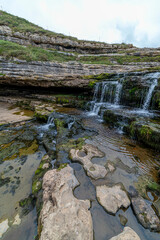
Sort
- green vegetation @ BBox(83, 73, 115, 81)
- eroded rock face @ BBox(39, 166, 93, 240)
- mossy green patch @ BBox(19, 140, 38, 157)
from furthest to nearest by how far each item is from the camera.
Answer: green vegetation @ BBox(83, 73, 115, 81) → mossy green patch @ BBox(19, 140, 38, 157) → eroded rock face @ BBox(39, 166, 93, 240)

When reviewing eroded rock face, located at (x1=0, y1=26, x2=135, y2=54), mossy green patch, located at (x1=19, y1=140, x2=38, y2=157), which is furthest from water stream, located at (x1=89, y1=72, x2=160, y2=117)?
eroded rock face, located at (x1=0, y1=26, x2=135, y2=54)

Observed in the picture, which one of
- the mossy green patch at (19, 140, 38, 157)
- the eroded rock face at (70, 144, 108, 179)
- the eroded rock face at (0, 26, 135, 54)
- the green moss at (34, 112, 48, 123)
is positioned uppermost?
the eroded rock face at (0, 26, 135, 54)

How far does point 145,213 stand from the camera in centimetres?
209

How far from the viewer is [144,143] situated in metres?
4.72

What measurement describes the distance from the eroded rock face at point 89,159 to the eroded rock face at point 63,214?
63cm

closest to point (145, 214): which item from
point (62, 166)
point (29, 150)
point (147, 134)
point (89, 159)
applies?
point (89, 159)

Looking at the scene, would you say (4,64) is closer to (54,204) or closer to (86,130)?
(86,130)

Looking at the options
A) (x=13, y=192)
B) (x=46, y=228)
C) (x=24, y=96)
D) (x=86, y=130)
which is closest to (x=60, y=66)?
(x=24, y=96)

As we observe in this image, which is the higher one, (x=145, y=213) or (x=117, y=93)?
(x=117, y=93)

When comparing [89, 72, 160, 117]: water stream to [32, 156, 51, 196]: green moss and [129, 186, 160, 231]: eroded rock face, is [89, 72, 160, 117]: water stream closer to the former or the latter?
[32, 156, 51, 196]: green moss

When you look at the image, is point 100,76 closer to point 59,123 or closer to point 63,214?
point 59,123

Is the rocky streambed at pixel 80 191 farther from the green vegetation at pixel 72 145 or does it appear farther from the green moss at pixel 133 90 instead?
the green moss at pixel 133 90

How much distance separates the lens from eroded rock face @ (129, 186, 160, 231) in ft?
6.33

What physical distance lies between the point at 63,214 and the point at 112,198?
1200mm
